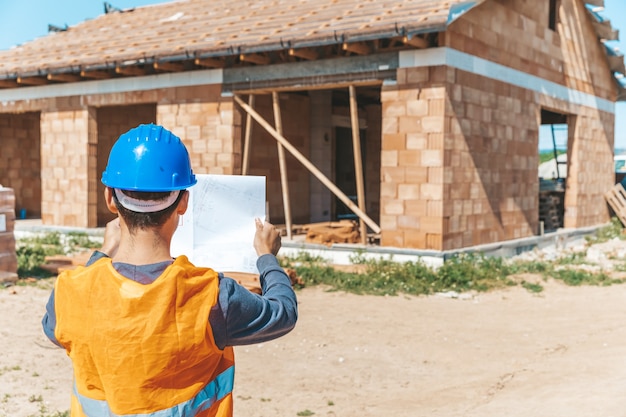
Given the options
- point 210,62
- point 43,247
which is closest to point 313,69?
point 210,62

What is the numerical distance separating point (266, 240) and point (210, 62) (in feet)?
34.0

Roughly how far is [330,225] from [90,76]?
5.73 m

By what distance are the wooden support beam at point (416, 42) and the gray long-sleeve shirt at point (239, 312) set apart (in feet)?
27.6

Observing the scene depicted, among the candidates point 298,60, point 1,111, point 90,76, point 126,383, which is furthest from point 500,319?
point 1,111

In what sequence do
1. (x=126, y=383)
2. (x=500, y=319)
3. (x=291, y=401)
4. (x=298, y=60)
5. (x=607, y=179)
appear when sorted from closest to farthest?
(x=126, y=383), (x=291, y=401), (x=500, y=319), (x=298, y=60), (x=607, y=179)

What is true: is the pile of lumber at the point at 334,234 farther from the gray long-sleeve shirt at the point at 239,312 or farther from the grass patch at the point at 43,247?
the gray long-sleeve shirt at the point at 239,312

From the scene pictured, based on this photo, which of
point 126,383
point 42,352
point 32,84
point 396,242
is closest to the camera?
point 126,383

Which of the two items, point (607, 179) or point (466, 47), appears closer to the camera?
point (466, 47)

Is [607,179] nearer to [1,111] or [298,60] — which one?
[298,60]

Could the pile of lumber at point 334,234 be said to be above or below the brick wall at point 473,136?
below

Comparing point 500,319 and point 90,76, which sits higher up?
point 90,76

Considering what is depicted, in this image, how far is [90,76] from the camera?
13.6 meters

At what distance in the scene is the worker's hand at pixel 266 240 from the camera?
7.11 ft

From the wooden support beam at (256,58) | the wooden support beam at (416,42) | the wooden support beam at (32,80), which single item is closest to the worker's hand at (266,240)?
the wooden support beam at (416,42)
